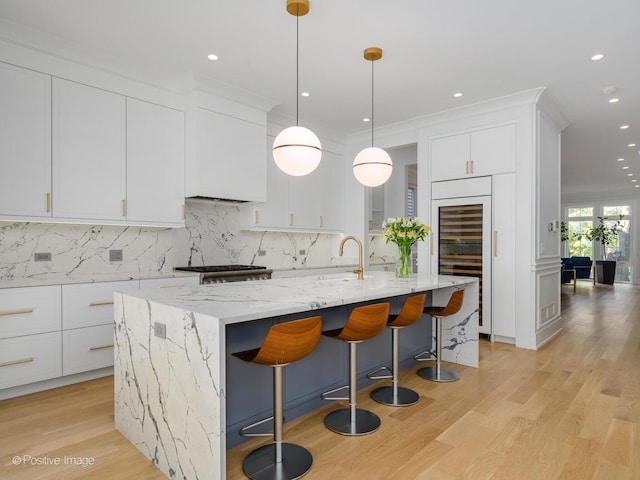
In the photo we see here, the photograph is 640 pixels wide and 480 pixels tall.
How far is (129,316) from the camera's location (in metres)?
2.27

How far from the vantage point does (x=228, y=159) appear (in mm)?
4293

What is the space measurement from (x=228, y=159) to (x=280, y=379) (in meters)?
2.88

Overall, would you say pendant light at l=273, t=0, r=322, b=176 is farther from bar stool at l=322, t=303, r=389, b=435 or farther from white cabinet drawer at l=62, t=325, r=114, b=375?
white cabinet drawer at l=62, t=325, r=114, b=375

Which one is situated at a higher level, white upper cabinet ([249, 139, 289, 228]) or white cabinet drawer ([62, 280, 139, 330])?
white upper cabinet ([249, 139, 289, 228])

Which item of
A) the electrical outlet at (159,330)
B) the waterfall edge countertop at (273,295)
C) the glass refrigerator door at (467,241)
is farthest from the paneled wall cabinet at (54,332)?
the glass refrigerator door at (467,241)

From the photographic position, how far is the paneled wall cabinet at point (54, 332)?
9.52 ft

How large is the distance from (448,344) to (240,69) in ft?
10.8

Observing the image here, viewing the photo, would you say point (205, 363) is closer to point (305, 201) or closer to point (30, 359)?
point (30, 359)

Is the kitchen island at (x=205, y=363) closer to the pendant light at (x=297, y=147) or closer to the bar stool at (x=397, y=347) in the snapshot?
the bar stool at (x=397, y=347)

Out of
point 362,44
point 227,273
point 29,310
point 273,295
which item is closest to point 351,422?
point 273,295

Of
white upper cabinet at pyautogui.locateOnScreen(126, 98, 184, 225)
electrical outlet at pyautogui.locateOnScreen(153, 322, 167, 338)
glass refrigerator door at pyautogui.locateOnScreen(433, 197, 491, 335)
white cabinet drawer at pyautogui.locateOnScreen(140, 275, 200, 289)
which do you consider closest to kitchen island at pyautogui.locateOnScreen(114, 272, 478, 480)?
electrical outlet at pyautogui.locateOnScreen(153, 322, 167, 338)

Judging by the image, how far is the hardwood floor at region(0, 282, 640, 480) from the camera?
2027 mm

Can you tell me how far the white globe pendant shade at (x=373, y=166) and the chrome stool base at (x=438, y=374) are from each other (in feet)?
Result: 5.60

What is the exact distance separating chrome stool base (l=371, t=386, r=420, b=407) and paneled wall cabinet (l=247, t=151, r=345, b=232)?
265 cm
